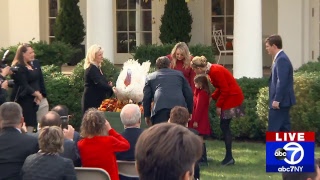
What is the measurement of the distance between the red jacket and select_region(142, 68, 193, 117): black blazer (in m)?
0.55

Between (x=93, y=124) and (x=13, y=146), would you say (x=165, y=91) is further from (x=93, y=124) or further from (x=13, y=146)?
(x=13, y=146)

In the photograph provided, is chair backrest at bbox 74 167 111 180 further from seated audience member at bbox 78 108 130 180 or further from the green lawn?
the green lawn

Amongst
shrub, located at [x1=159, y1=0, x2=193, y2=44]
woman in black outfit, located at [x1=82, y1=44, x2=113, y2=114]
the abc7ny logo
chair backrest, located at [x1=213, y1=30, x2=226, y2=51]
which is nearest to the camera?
the abc7ny logo

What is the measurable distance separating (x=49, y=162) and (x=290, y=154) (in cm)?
221

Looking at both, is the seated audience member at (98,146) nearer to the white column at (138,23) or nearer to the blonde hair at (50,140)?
the blonde hair at (50,140)

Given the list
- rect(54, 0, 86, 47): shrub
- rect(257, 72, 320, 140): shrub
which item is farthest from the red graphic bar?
rect(54, 0, 86, 47): shrub

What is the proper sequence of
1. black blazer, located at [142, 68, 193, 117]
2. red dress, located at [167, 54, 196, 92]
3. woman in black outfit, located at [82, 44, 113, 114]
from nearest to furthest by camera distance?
black blazer, located at [142, 68, 193, 117]
red dress, located at [167, 54, 196, 92]
woman in black outfit, located at [82, 44, 113, 114]

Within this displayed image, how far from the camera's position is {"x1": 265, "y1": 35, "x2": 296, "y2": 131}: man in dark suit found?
35.3ft

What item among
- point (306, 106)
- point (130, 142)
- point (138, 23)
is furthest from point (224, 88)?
point (138, 23)

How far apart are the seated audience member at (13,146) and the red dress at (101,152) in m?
0.59

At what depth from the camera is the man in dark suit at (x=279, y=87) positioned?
423 inches

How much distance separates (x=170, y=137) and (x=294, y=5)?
609 inches

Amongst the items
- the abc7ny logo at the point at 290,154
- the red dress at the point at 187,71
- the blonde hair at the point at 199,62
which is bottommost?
the abc7ny logo at the point at 290,154

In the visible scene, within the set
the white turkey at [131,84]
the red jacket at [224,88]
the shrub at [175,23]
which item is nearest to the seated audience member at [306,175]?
the red jacket at [224,88]
